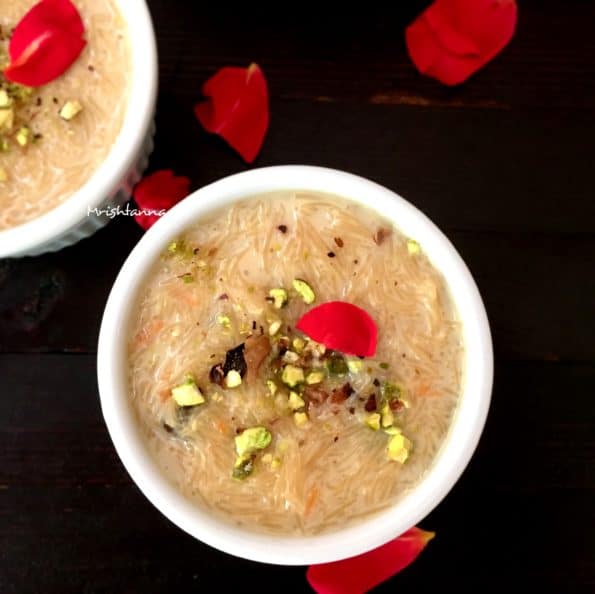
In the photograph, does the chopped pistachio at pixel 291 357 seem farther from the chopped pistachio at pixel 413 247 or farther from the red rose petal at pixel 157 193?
the red rose petal at pixel 157 193

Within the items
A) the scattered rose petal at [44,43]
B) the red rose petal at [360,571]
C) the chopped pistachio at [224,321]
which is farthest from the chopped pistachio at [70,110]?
the red rose petal at [360,571]

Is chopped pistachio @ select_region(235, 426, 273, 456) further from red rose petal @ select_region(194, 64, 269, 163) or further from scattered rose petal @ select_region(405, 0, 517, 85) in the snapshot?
scattered rose petal @ select_region(405, 0, 517, 85)

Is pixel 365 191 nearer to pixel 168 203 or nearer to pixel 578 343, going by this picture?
pixel 168 203

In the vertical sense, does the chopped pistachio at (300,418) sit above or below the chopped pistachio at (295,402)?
below

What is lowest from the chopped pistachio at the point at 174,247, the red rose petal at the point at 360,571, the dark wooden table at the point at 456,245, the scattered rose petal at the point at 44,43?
the red rose petal at the point at 360,571

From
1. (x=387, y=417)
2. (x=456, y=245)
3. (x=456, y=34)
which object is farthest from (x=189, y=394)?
(x=456, y=34)

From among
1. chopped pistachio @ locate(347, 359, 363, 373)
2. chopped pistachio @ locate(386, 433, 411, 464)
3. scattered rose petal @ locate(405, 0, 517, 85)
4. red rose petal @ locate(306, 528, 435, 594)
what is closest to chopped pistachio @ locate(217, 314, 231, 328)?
chopped pistachio @ locate(347, 359, 363, 373)
